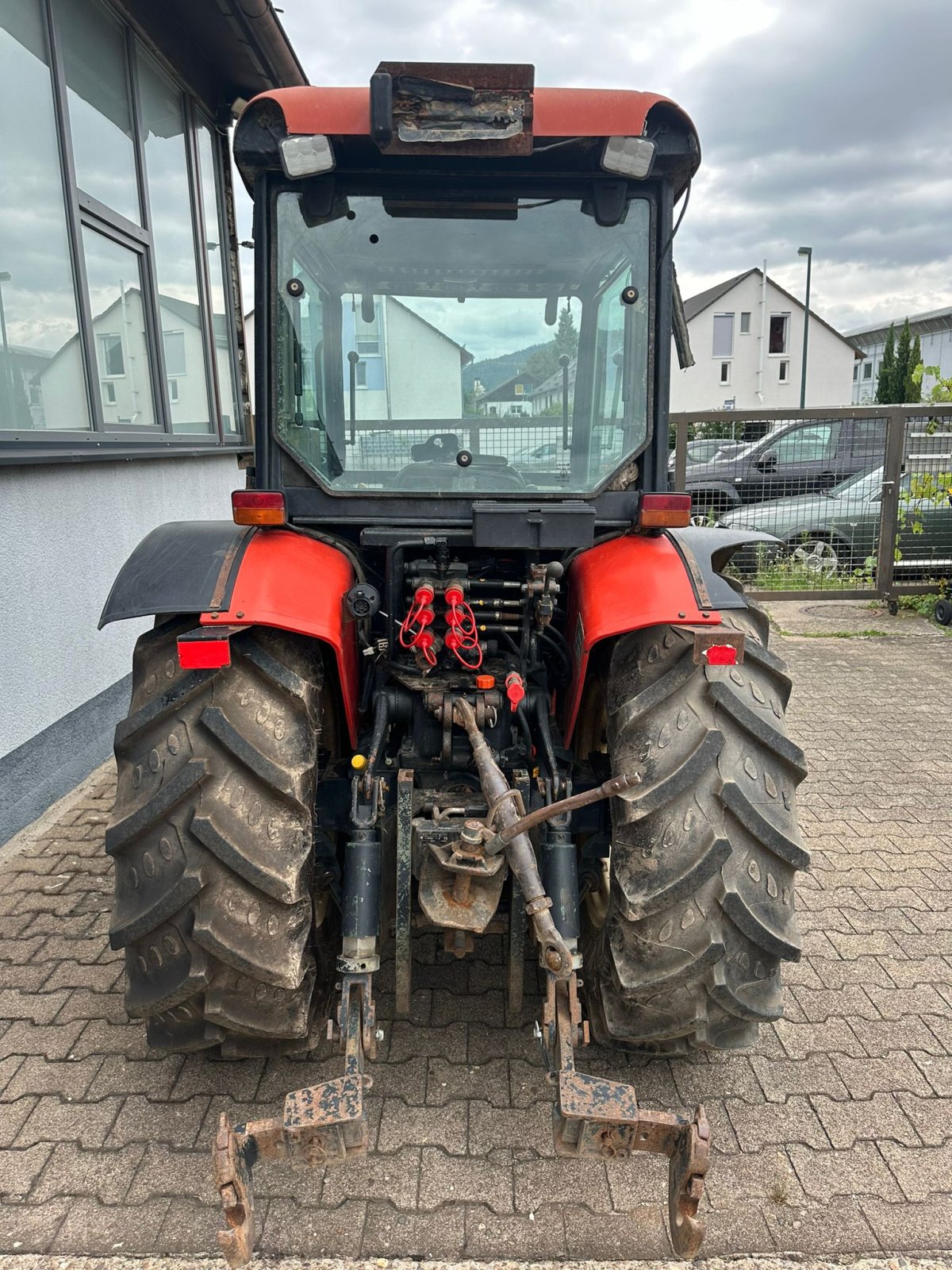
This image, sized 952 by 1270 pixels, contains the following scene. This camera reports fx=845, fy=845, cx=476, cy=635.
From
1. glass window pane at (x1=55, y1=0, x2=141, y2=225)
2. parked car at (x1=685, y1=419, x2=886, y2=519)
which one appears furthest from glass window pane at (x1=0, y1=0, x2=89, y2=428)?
parked car at (x1=685, y1=419, x2=886, y2=519)

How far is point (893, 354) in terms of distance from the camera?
35031 mm

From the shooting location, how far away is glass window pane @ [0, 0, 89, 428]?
12.7 ft

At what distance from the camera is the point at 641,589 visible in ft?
6.96

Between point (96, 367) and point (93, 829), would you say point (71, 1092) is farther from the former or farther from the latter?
point (96, 367)

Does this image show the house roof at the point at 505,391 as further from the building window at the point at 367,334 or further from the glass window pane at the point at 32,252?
the glass window pane at the point at 32,252

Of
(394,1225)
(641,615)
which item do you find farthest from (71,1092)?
(641,615)

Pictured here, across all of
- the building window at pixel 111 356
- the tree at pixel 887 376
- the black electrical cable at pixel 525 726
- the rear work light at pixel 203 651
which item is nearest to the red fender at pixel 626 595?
the black electrical cable at pixel 525 726

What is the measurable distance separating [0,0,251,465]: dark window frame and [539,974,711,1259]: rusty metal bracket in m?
3.24

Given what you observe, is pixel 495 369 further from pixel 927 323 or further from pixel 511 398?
pixel 927 323

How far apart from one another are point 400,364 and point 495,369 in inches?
10.5

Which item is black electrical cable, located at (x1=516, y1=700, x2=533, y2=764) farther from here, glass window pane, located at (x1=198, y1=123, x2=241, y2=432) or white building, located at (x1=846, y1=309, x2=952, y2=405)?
white building, located at (x1=846, y1=309, x2=952, y2=405)

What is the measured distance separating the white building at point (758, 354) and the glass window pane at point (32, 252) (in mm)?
43769

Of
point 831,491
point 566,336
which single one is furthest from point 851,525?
point 566,336

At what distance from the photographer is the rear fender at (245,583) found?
199 centimetres
